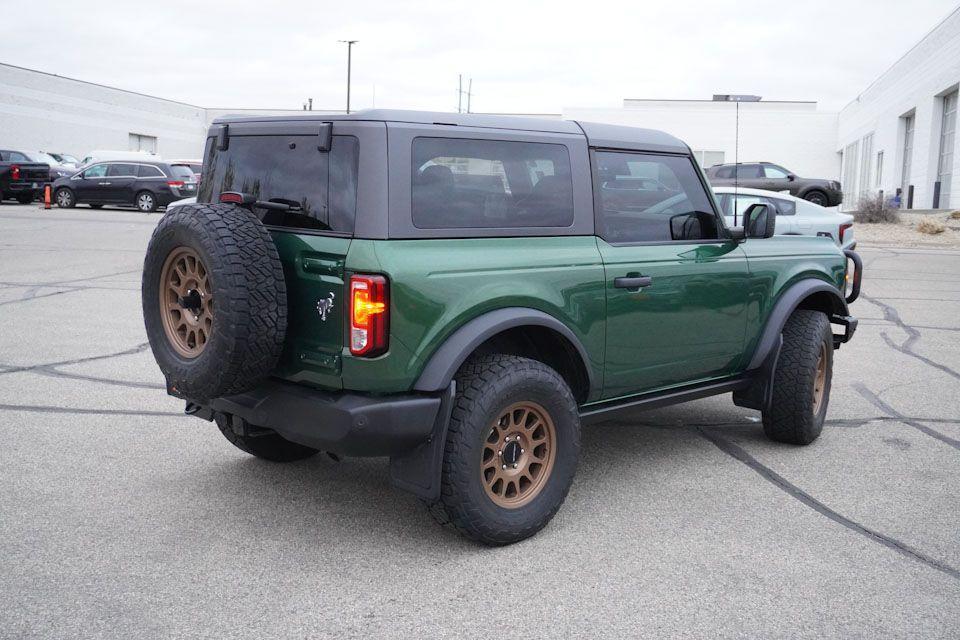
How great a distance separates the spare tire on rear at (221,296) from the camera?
353 centimetres

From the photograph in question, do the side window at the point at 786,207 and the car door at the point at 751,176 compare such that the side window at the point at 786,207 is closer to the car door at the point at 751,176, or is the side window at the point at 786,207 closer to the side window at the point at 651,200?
the side window at the point at 651,200

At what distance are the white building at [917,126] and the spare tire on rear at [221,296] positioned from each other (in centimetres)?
3151

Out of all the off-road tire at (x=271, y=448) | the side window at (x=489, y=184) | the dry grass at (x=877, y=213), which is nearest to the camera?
the side window at (x=489, y=184)

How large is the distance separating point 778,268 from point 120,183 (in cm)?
2532

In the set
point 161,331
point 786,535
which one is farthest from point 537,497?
point 161,331

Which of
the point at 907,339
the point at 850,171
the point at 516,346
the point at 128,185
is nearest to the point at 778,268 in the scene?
the point at 516,346

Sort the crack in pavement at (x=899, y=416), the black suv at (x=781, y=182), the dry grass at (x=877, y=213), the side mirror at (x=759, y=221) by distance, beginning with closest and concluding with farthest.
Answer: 1. the side mirror at (x=759, y=221)
2. the crack in pavement at (x=899, y=416)
3. the dry grass at (x=877, y=213)
4. the black suv at (x=781, y=182)

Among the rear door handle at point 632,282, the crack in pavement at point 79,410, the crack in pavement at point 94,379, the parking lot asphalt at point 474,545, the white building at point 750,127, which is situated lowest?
the parking lot asphalt at point 474,545

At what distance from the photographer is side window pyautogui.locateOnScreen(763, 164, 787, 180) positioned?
31253mm

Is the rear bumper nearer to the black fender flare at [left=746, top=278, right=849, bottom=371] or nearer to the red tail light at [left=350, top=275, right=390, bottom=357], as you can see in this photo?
the red tail light at [left=350, top=275, right=390, bottom=357]

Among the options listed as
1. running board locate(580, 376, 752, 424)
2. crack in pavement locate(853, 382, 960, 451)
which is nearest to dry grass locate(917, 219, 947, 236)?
crack in pavement locate(853, 382, 960, 451)

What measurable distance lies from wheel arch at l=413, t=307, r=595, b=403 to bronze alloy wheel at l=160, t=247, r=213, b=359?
961 millimetres

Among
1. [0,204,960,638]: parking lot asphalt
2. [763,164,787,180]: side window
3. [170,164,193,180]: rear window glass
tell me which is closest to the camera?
[0,204,960,638]: parking lot asphalt

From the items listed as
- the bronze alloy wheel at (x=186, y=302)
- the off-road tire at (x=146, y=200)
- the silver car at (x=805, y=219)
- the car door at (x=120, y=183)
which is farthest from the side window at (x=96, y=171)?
the bronze alloy wheel at (x=186, y=302)
